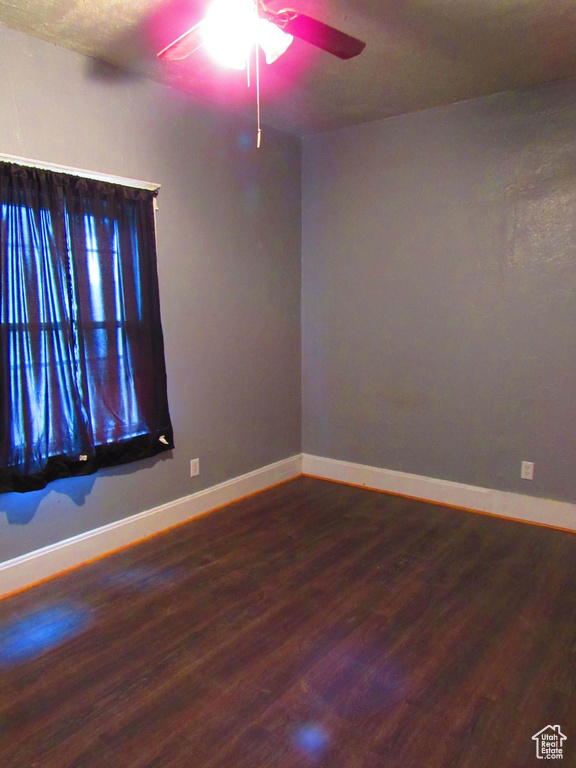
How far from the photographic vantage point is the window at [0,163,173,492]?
2.54 metres

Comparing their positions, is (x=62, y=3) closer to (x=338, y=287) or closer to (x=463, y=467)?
(x=338, y=287)

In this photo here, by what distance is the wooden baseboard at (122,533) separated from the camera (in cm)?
270

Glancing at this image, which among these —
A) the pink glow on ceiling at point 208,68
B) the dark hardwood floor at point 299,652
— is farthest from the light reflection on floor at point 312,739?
the pink glow on ceiling at point 208,68

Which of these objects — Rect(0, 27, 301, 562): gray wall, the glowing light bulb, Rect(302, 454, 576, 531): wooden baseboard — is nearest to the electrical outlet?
Rect(302, 454, 576, 531): wooden baseboard

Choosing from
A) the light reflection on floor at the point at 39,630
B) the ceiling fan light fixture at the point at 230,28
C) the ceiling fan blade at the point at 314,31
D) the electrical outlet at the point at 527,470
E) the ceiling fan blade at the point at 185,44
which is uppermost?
the ceiling fan light fixture at the point at 230,28

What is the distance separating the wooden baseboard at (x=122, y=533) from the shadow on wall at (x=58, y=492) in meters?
0.20

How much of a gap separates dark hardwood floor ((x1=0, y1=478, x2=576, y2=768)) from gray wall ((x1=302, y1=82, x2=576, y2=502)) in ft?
2.31

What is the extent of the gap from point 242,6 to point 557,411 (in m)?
2.75

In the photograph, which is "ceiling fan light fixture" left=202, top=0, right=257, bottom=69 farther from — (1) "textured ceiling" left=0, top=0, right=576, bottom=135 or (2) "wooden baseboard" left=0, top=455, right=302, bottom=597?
(2) "wooden baseboard" left=0, top=455, right=302, bottom=597

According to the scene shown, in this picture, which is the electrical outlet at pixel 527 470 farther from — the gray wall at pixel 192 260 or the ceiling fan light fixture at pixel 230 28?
the ceiling fan light fixture at pixel 230 28

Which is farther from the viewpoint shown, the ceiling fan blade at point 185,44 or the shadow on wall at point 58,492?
the shadow on wall at point 58,492

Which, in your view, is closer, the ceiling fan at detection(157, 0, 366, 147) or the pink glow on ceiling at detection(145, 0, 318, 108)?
the ceiling fan at detection(157, 0, 366, 147)

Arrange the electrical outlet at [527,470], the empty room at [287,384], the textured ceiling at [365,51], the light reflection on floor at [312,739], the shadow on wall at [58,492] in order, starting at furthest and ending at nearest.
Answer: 1. the electrical outlet at [527,470]
2. the shadow on wall at [58,492]
3. the textured ceiling at [365,51]
4. the empty room at [287,384]
5. the light reflection on floor at [312,739]

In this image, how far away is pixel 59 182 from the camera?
2.67 meters
